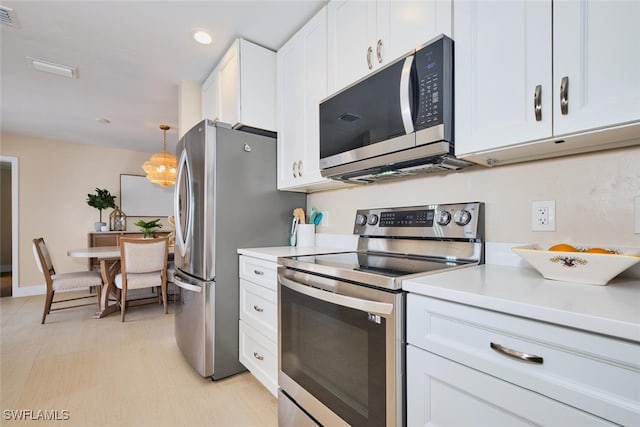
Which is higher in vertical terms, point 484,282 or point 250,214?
point 250,214

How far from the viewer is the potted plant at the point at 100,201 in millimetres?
5047

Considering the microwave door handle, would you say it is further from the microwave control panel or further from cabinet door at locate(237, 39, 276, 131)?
cabinet door at locate(237, 39, 276, 131)

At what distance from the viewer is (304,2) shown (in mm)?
1831

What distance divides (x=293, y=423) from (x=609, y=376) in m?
1.26

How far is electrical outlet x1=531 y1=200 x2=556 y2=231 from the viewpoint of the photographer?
1.17m

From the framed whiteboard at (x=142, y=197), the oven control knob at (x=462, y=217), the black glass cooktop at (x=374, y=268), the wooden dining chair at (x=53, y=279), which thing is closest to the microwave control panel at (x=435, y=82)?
the oven control knob at (x=462, y=217)

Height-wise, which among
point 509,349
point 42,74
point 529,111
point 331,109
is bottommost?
point 509,349

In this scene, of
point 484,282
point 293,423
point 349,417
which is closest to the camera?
point 484,282

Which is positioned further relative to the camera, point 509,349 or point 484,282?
point 484,282

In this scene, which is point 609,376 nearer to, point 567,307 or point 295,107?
point 567,307

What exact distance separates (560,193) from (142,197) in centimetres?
626

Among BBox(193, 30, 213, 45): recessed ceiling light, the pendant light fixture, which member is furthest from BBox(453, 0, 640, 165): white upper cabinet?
the pendant light fixture

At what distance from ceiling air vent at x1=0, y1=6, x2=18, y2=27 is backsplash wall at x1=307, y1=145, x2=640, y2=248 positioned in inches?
106

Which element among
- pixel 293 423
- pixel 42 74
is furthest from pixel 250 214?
pixel 42 74
